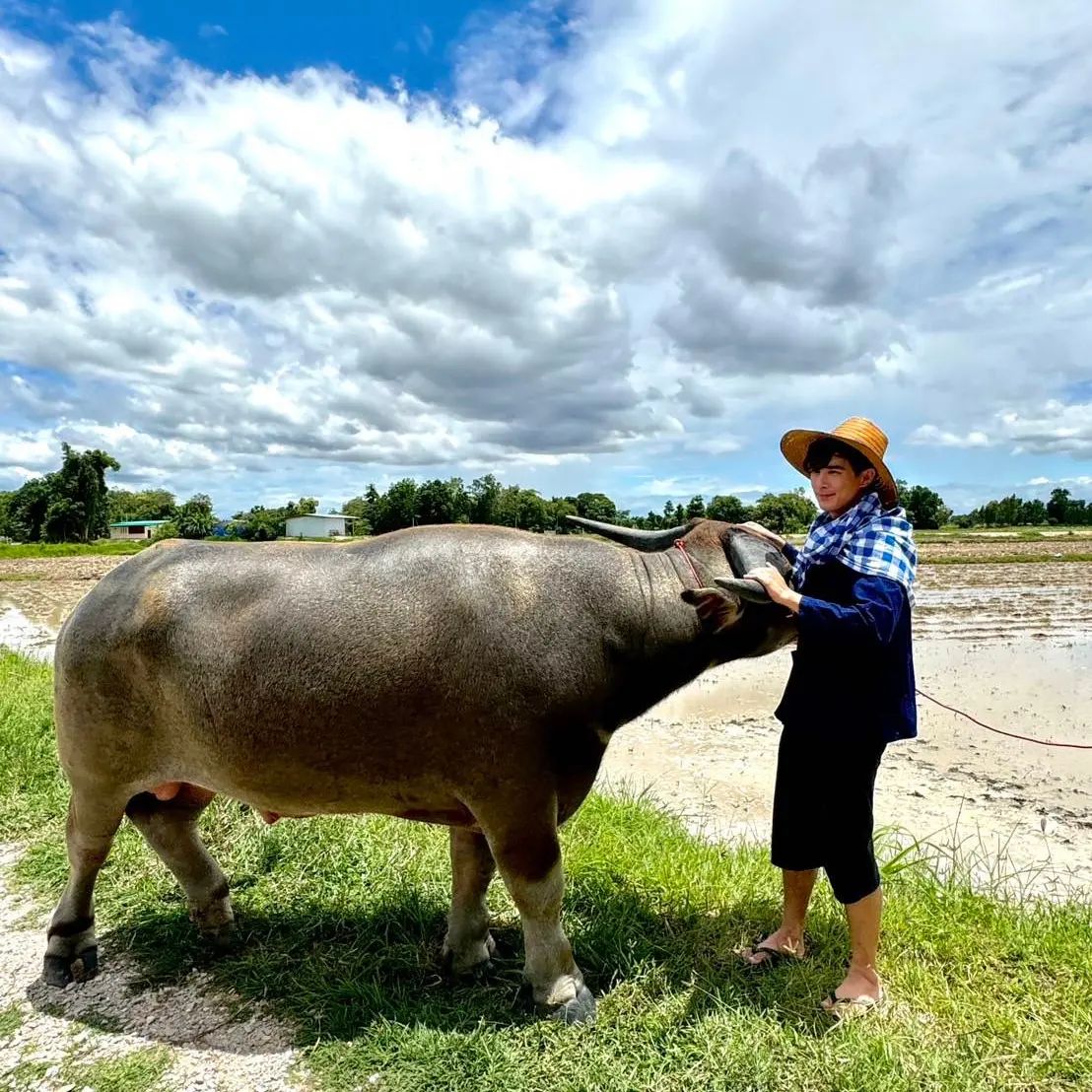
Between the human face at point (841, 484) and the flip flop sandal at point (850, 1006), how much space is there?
2154 millimetres

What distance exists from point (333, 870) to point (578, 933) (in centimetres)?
160

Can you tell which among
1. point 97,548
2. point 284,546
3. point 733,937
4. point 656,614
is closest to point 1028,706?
point 733,937

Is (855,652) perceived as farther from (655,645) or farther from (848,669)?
(655,645)

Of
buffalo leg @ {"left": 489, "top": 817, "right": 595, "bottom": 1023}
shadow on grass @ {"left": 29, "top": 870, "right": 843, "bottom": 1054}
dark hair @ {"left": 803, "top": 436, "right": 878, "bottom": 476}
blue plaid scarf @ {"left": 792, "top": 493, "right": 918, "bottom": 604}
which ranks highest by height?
dark hair @ {"left": 803, "top": 436, "right": 878, "bottom": 476}

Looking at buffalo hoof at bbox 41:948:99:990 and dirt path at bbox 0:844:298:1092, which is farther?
buffalo hoof at bbox 41:948:99:990

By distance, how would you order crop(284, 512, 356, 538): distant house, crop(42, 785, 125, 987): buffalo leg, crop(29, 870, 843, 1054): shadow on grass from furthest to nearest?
crop(284, 512, 356, 538): distant house, crop(42, 785, 125, 987): buffalo leg, crop(29, 870, 843, 1054): shadow on grass

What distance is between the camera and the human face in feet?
11.2

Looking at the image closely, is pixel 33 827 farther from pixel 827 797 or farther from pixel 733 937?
pixel 827 797

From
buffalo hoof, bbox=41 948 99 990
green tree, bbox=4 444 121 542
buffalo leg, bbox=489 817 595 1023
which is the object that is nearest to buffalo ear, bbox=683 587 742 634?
buffalo leg, bbox=489 817 595 1023

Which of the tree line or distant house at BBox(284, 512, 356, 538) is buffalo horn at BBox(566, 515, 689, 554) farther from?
distant house at BBox(284, 512, 356, 538)

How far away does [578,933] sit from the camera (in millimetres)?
4039

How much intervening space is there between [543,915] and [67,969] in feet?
7.93

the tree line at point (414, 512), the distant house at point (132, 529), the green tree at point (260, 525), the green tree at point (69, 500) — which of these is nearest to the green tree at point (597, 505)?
the tree line at point (414, 512)

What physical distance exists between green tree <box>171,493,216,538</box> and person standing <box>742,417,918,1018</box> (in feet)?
185
